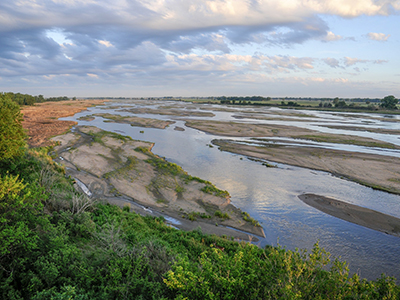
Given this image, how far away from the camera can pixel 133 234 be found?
12641 mm

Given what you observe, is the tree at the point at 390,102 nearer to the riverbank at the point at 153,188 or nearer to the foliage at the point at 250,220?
the riverbank at the point at 153,188

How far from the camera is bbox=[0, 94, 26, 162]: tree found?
1653 cm

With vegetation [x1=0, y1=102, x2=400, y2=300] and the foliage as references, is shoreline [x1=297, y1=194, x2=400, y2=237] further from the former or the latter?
vegetation [x1=0, y1=102, x2=400, y2=300]

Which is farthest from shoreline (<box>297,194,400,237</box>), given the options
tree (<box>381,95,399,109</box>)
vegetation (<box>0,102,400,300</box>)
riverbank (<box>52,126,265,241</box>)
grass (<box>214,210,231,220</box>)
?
tree (<box>381,95,399,109</box>)

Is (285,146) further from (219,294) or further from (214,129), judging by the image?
(219,294)

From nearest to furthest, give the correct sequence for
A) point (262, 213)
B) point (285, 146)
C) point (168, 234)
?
point (168, 234) → point (262, 213) → point (285, 146)

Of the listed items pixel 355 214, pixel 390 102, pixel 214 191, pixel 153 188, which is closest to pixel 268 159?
pixel 214 191

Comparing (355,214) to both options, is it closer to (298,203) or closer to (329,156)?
(298,203)

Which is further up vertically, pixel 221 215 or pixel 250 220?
pixel 221 215

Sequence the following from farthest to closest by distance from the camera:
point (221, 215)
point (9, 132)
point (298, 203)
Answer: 1. point (298, 203)
2. point (221, 215)
3. point (9, 132)

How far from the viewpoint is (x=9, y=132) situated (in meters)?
17.1

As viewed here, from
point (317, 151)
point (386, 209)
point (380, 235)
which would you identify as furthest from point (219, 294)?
point (317, 151)

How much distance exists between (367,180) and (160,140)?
34.6 m

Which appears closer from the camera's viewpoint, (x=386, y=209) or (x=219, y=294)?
(x=219, y=294)
